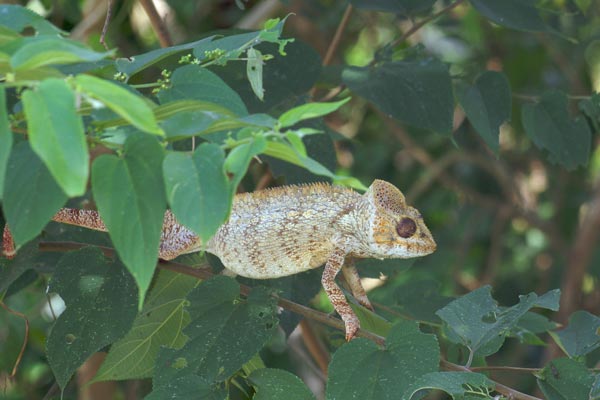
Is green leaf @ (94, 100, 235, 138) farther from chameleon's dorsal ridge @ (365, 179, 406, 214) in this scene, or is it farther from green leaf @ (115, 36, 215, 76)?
chameleon's dorsal ridge @ (365, 179, 406, 214)

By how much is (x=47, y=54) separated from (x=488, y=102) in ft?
4.50

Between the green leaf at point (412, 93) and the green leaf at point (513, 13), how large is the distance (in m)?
0.18

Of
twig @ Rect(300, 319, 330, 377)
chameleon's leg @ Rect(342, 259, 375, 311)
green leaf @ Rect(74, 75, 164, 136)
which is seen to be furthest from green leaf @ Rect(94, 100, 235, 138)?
twig @ Rect(300, 319, 330, 377)

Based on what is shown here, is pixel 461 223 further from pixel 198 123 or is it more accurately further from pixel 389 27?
pixel 198 123

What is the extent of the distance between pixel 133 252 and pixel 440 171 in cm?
335

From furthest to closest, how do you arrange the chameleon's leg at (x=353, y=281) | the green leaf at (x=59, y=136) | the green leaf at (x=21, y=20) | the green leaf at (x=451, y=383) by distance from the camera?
the chameleon's leg at (x=353, y=281) < the green leaf at (x=451, y=383) < the green leaf at (x=21, y=20) < the green leaf at (x=59, y=136)

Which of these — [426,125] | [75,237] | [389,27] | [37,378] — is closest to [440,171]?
[389,27]

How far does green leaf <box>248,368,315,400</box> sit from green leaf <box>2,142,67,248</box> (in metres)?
0.67

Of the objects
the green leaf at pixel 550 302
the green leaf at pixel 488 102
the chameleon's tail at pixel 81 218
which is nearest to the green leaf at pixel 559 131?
the green leaf at pixel 488 102

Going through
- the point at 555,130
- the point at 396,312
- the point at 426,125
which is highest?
the point at 426,125

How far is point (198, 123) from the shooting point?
1.03 m

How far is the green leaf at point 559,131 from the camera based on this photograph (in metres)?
2.22

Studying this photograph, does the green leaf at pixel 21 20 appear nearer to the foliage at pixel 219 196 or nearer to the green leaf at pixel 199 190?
the foliage at pixel 219 196

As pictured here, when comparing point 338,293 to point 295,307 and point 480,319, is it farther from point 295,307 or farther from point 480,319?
point 480,319
